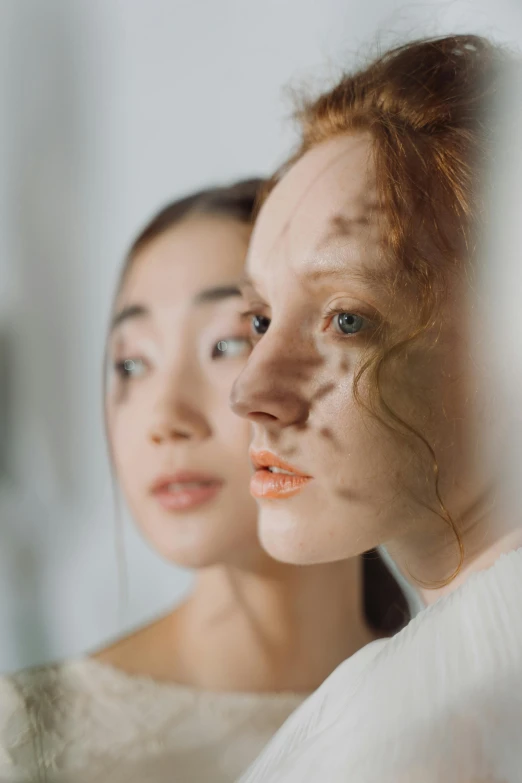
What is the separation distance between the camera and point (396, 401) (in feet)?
1.94

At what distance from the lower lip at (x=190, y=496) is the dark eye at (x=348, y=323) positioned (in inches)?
7.9

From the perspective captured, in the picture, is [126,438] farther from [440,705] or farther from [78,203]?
[440,705]

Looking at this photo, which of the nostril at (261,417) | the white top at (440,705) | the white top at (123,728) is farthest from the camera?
the white top at (123,728)

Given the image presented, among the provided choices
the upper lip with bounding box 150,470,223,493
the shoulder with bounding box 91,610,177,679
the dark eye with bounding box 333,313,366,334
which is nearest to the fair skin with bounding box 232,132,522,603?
the dark eye with bounding box 333,313,366,334

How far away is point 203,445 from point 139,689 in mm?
238

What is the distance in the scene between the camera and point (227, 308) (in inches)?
28.5

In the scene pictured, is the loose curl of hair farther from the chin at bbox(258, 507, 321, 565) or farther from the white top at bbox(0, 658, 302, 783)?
the white top at bbox(0, 658, 302, 783)

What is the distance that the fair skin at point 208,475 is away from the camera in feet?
2.39


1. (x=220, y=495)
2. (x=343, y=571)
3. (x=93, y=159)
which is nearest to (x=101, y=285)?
(x=93, y=159)

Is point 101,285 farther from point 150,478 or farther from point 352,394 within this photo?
point 352,394

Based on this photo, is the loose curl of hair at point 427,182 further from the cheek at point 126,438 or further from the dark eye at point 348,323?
the cheek at point 126,438

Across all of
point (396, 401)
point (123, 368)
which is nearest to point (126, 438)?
point (123, 368)

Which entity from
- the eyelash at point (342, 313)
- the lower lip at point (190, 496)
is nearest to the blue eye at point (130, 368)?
the lower lip at point (190, 496)

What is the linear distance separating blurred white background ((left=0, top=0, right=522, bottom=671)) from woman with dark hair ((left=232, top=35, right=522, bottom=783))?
0.16 metres
